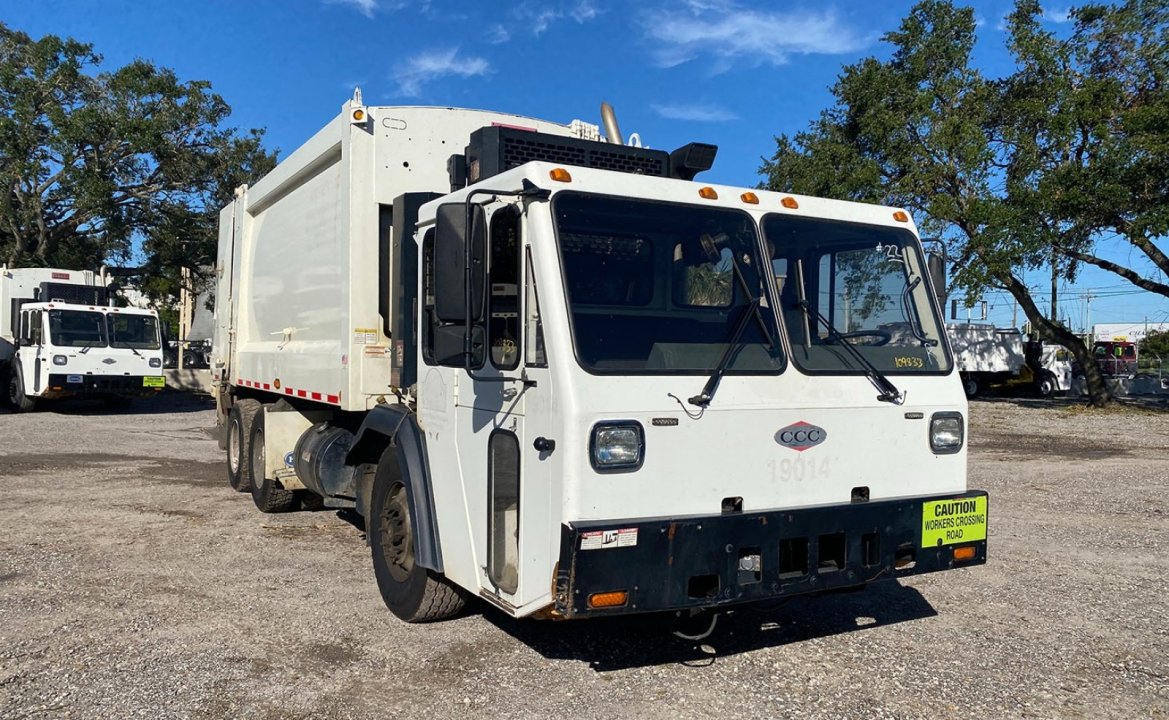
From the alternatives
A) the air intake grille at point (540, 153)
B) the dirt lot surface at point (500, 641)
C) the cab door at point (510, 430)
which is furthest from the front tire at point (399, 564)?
the air intake grille at point (540, 153)

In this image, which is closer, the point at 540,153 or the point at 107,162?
the point at 540,153

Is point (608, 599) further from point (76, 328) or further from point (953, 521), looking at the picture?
point (76, 328)

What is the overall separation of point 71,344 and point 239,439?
1249 cm

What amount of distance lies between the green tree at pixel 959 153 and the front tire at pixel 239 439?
1808 cm

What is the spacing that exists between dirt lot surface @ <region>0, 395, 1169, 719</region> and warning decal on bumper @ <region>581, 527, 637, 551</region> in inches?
35.2

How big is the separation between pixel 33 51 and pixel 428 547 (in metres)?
27.1

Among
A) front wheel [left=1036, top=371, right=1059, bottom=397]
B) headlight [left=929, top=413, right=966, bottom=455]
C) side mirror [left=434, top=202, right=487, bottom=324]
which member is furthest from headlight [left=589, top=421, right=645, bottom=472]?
front wheel [left=1036, top=371, right=1059, bottom=397]

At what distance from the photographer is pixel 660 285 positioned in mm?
4438

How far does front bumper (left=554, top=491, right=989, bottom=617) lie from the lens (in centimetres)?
366

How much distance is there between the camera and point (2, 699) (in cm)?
415

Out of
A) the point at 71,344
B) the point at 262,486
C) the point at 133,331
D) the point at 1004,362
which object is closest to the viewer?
the point at 262,486

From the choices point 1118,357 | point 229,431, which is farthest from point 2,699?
point 1118,357

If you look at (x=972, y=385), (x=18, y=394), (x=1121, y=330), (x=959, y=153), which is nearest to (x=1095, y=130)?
(x=959, y=153)

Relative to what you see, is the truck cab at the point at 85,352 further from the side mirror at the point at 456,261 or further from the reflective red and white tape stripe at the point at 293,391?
the side mirror at the point at 456,261
